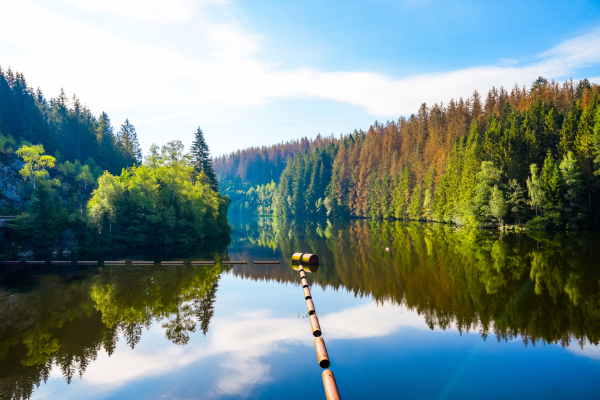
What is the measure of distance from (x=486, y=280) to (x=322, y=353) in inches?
650

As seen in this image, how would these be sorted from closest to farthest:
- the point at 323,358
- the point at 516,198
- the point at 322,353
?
the point at 323,358, the point at 322,353, the point at 516,198

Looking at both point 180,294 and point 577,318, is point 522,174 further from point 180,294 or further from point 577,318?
point 180,294

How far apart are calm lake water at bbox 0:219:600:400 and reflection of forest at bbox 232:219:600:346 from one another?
0.42ft

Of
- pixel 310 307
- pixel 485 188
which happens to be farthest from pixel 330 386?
pixel 485 188

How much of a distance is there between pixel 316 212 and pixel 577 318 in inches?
4812

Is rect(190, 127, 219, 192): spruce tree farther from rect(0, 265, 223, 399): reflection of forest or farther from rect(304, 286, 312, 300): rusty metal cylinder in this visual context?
rect(304, 286, 312, 300): rusty metal cylinder

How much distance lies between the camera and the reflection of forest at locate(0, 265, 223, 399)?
14711 millimetres

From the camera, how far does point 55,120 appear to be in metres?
92.2

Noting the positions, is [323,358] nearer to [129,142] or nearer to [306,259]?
[306,259]

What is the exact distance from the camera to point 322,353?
14344 millimetres

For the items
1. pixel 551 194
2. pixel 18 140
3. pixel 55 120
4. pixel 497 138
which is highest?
pixel 55 120

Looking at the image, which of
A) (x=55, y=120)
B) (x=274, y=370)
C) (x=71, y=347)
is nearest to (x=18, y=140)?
(x=55, y=120)

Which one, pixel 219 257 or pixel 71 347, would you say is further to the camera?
pixel 219 257

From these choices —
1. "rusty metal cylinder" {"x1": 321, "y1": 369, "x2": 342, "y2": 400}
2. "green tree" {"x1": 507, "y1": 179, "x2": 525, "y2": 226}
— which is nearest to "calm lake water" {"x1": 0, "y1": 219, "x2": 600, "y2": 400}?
"rusty metal cylinder" {"x1": 321, "y1": 369, "x2": 342, "y2": 400}
